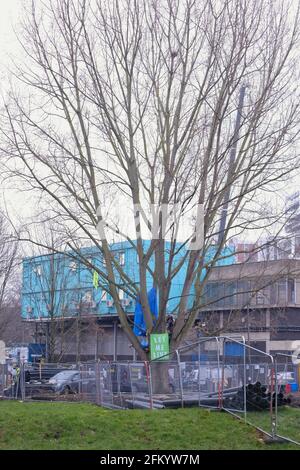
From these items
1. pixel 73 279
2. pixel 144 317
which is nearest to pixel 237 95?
pixel 144 317

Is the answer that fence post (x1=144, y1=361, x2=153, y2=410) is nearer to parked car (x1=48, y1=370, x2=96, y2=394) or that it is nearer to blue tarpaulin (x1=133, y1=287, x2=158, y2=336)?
blue tarpaulin (x1=133, y1=287, x2=158, y2=336)

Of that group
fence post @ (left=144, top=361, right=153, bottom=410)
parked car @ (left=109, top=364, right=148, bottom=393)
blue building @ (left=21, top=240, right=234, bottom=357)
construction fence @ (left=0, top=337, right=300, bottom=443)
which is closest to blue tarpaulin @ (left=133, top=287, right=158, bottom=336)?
construction fence @ (left=0, top=337, right=300, bottom=443)

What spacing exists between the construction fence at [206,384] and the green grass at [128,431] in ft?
1.48

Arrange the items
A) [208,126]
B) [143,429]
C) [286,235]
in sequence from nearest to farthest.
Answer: [143,429], [208,126], [286,235]

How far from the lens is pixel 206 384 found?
56.3ft

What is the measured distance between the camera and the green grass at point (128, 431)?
11.9 metres

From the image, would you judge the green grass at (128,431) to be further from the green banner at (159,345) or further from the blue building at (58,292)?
the blue building at (58,292)

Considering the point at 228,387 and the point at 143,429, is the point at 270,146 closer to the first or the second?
the point at 228,387

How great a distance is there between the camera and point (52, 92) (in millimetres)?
19641

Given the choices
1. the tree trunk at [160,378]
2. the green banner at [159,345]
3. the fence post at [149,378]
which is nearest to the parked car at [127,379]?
the tree trunk at [160,378]

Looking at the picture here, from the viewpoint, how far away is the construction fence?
1412 centimetres

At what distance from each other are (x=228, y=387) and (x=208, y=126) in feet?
22.1

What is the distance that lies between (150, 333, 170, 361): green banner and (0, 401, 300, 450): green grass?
458cm

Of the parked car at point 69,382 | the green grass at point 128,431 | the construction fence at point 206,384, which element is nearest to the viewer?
the green grass at point 128,431
